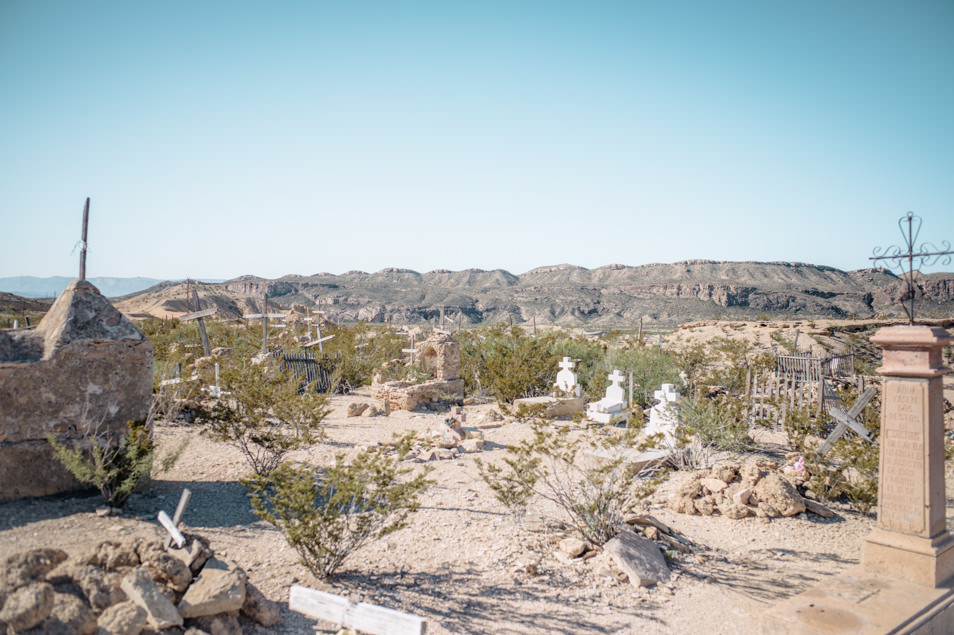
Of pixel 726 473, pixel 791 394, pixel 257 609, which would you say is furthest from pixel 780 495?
pixel 257 609

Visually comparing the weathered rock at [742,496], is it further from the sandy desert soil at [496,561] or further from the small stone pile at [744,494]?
the sandy desert soil at [496,561]

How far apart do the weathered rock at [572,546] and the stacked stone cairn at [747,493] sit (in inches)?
73.4

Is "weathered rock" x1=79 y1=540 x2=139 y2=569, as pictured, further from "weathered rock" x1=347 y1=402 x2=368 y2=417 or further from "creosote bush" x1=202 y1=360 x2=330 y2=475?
"weathered rock" x1=347 y1=402 x2=368 y2=417

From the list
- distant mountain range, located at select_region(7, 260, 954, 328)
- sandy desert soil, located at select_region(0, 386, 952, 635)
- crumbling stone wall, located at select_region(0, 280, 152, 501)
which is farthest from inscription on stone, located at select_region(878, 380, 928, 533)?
distant mountain range, located at select_region(7, 260, 954, 328)

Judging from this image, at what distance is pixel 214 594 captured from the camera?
3391 mm

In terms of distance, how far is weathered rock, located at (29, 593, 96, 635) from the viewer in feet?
9.50

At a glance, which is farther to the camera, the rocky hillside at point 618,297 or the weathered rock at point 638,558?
the rocky hillside at point 618,297

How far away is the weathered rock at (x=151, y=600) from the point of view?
3160 mm

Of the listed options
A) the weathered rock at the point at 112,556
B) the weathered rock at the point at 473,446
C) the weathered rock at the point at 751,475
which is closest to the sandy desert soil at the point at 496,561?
the weathered rock at the point at 751,475

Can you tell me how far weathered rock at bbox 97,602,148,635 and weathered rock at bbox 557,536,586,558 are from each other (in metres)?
3.35

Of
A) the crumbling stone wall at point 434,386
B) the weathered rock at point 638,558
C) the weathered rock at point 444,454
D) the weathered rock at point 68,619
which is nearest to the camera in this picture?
the weathered rock at point 68,619

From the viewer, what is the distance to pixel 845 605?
412 cm

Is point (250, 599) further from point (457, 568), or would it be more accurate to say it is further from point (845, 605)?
point (845, 605)

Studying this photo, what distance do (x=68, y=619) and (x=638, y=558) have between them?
13.1 ft
